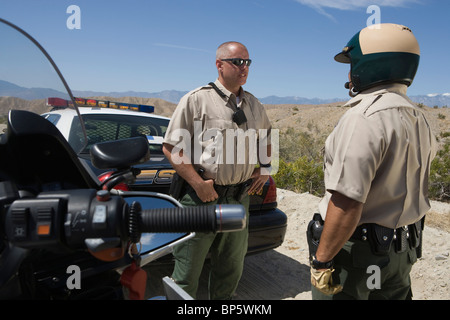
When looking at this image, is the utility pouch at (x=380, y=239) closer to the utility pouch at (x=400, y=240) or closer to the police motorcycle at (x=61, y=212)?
the utility pouch at (x=400, y=240)

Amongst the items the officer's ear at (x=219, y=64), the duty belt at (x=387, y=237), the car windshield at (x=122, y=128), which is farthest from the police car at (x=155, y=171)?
the duty belt at (x=387, y=237)

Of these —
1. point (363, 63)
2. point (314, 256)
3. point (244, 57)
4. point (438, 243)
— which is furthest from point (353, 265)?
point (438, 243)

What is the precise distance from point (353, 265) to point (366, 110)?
727mm

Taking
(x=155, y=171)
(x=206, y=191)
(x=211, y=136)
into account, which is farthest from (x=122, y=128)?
(x=206, y=191)

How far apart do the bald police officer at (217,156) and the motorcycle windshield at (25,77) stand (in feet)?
3.72

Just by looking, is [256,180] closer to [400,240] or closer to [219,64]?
[219,64]

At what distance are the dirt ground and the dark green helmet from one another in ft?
6.88

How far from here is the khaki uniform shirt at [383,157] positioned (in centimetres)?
155

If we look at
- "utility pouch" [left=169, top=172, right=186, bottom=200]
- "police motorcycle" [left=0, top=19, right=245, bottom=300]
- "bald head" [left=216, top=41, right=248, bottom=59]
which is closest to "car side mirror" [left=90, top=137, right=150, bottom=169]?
"police motorcycle" [left=0, top=19, right=245, bottom=300]

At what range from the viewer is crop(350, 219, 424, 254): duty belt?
1676 millimetres

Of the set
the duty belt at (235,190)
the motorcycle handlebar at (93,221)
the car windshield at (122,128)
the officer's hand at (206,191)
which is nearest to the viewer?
the motorcycle handlebar at (93,221)

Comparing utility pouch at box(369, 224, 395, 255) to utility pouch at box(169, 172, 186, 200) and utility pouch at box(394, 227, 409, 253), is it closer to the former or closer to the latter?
utility pouch at box(394, 227, 409, 253)

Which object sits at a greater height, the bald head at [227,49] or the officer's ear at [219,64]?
the bald head at [227,49]

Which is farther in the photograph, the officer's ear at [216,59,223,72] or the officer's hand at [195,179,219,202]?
the officer's ear at [216,59,223,72]
